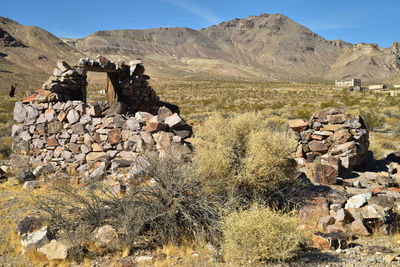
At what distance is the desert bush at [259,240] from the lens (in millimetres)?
Answer: 4109

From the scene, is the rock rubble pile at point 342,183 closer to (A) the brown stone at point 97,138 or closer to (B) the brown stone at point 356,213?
(B) the brown stone at point 356,213

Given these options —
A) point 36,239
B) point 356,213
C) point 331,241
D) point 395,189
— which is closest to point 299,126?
point 395,189

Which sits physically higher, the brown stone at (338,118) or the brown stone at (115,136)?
the brown stone at (338,118)

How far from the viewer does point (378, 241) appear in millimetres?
4965

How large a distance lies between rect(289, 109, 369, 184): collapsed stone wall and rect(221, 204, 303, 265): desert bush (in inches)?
160

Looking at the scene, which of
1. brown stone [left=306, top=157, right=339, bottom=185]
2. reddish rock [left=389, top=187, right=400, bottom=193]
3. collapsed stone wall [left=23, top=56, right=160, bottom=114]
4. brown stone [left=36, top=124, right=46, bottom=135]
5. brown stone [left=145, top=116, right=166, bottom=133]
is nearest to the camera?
reddish rock [left=389, top=187, right=400, bottom=193]

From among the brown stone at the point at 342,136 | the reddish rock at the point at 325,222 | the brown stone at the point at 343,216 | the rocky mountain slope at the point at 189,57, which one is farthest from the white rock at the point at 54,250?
the rocky mountain slope at the point at 189,57

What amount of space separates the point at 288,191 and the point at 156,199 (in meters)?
2.70

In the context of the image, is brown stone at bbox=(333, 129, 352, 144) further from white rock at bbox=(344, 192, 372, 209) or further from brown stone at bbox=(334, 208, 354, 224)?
brown stone at bbox=(334, 208, 354, 224)

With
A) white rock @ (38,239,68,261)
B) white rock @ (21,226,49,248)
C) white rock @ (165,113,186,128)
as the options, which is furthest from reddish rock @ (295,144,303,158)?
white rock @ (21,226,49,248)

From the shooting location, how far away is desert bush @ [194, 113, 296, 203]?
18.4 ft

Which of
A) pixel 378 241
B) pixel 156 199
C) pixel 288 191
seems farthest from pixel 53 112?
pixel 378 241

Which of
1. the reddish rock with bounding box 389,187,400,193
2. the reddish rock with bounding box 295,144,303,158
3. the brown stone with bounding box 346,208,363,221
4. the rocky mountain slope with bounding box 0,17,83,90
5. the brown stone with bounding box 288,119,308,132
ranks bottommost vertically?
the reddish rock with bounding box 389,187,400,193

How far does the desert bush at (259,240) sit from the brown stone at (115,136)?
5030 millimetres
